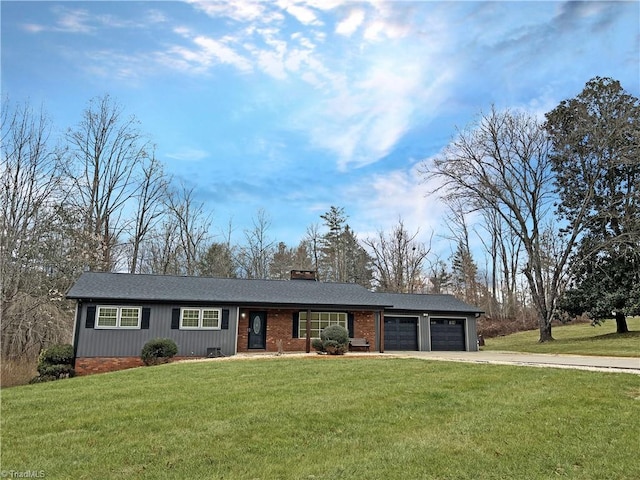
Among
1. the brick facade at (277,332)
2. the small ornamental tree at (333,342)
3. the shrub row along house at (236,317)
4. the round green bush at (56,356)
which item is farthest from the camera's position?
the brick facade at (277,332)

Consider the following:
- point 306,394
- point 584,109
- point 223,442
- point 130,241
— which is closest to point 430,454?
point 223,442

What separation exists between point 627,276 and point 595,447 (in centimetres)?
2527

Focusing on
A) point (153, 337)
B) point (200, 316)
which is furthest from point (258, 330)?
point (153, 337)

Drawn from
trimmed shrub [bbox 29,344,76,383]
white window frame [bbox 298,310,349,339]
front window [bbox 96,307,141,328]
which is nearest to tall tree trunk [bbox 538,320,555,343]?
white window frame [bbox 298,310,349,339]

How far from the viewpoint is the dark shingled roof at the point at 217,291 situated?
18891 mm

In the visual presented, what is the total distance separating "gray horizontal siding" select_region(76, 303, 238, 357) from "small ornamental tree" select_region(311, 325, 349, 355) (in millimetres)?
3906

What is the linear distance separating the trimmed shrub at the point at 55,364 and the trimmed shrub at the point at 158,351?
257cm

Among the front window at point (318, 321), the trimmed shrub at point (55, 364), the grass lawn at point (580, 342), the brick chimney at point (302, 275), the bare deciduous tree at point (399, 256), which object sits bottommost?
the trimmed shrub at point (55, 364)

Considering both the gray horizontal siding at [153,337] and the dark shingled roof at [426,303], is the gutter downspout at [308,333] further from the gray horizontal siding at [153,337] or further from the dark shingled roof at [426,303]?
the dark shingled roof at [426,303]

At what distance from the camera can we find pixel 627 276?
26.7 metres

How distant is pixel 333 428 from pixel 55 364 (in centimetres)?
1403

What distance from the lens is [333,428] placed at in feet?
22.4

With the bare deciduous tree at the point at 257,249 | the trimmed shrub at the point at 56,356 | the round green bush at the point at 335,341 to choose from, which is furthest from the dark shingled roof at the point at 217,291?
the bare deciduous tree at the point at 257,249

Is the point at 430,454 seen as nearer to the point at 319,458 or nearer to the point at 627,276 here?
the point at 319,458
